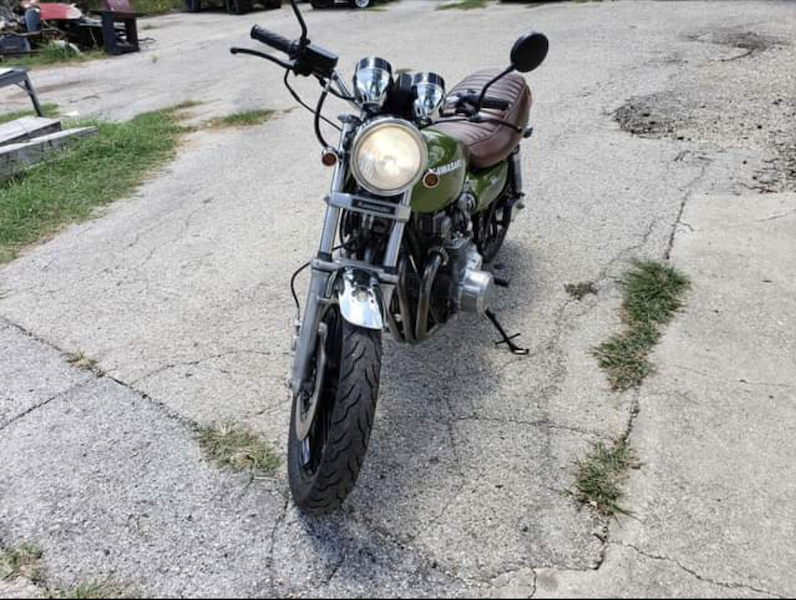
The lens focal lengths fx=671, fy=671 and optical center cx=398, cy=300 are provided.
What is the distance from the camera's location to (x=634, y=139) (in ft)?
18.7

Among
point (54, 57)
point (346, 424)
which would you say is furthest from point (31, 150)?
point (54, 57)

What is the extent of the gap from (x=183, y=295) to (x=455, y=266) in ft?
5.68

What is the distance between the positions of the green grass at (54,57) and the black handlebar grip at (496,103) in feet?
34.7

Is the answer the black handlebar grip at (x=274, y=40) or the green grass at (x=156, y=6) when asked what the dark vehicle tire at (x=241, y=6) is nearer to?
the green grass at (x=156, y=6)

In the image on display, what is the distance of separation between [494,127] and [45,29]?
40.7ft

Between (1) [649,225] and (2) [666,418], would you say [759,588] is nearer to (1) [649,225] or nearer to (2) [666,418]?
(2) [666,418]

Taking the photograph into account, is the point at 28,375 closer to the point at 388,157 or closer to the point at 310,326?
the point at 310,326

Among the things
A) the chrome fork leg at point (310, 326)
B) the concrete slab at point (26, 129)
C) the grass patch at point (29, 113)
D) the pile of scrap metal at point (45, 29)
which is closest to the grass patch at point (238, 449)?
the chrome fork leg at point (310, 326)

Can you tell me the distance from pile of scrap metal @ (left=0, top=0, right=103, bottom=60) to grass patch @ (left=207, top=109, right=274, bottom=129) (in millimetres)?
6705

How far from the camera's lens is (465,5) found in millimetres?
14805

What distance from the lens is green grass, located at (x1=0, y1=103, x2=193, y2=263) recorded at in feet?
15.2

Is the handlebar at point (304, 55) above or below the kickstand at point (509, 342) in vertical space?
above

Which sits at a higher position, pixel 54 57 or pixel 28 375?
pixel 28 375

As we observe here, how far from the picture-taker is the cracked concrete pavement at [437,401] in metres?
2.04
